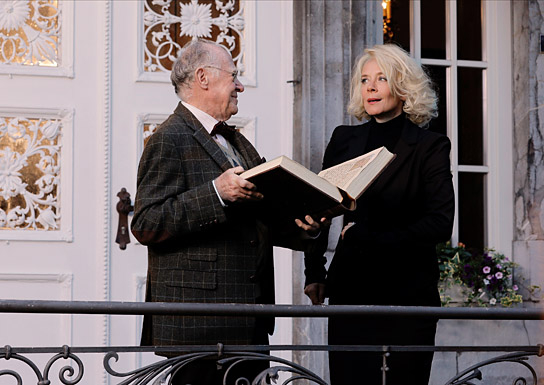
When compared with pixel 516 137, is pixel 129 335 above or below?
below

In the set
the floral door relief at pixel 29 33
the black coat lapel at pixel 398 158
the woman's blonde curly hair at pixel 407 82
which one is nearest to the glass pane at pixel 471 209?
the woman's blonde curly hair at pixel 407 82

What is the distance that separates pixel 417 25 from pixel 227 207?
288 cm

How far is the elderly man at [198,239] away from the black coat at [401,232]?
0.31m

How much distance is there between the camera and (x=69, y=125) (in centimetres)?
524

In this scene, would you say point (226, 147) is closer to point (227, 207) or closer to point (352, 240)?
point (227, 207)

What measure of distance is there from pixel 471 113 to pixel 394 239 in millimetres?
2545

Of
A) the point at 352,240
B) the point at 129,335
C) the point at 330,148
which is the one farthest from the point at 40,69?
the point at 352,240

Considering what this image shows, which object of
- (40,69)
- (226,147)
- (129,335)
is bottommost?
(129,335)

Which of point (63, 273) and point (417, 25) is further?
point (417, 25)

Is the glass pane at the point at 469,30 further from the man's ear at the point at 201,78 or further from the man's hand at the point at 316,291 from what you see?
the man's ear at the point at 201,78

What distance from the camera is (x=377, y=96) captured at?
12.7ft

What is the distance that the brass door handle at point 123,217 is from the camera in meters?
5.22

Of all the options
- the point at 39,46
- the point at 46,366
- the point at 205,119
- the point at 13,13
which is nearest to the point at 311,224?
the point at 205,119

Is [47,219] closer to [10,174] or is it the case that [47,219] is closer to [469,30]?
[10,174]
